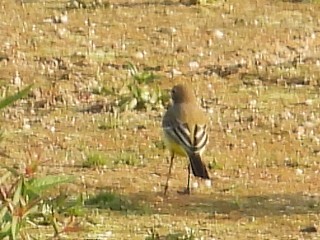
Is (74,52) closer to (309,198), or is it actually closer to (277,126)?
(277,126)

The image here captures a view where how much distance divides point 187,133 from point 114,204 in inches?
35.2

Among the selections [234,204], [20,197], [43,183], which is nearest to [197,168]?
[234,204]

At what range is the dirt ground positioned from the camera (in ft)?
27.4

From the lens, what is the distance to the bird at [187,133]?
8.62 m

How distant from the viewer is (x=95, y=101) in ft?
37.7

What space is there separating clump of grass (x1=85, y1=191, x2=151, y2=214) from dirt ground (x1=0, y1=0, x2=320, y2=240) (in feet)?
0.30

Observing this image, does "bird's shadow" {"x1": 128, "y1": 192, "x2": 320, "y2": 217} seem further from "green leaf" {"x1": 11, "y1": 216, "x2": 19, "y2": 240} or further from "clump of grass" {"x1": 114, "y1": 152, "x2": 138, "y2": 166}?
"green leaf" {"x1": 11, "y1": 216, "x2": 19, "y2": 240}

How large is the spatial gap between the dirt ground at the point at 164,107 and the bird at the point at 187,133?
241mm

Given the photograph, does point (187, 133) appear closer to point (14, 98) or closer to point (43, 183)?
point (43, 183)

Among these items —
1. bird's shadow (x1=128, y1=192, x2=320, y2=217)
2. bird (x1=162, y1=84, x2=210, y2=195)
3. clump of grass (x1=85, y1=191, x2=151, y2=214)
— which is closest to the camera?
clump of grass (x1=85, y1=191, x2=151, y2=214)

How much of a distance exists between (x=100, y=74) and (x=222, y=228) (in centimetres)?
474

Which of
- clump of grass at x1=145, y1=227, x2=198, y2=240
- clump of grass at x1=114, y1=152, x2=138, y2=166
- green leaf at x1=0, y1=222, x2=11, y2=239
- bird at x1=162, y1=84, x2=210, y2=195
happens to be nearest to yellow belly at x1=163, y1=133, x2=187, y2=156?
bird at x1=162, y1=84, x2=210, y2=195

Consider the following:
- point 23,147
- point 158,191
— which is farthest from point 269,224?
point 23,147

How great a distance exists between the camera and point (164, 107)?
1129 cm
